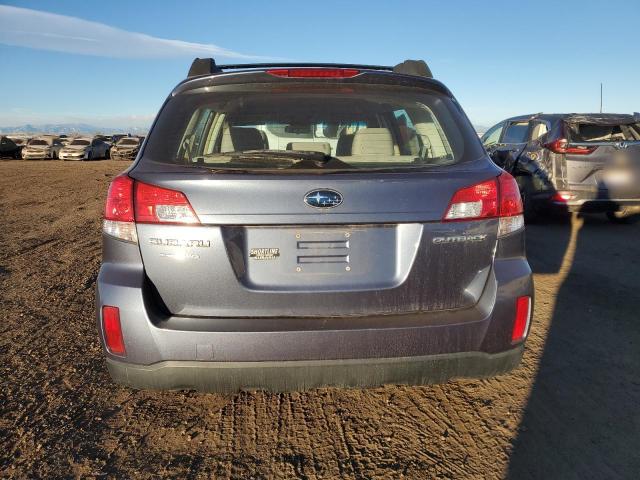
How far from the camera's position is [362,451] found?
2455 mm

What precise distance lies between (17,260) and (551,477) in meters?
6.07

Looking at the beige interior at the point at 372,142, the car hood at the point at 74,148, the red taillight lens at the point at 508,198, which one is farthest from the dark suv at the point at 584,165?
the car hood at the point at 74,148

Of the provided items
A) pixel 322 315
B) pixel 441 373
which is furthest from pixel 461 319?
pixel 322 315

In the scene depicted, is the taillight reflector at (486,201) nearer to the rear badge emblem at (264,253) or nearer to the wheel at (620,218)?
the rear badge emblem at (264,253)

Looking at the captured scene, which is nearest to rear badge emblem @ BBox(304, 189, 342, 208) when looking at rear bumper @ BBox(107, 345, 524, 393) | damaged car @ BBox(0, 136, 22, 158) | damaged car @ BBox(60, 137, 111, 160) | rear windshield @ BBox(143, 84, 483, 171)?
rear windshield @ BBox(143, 84, 483, 171)

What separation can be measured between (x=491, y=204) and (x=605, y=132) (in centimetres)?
685

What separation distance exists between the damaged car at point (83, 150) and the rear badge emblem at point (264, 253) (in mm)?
36852

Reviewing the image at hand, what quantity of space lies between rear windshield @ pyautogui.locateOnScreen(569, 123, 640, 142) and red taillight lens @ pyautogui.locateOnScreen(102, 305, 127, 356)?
719 cm

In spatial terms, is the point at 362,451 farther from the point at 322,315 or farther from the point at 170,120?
the point at 170,120

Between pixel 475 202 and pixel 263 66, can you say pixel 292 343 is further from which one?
pixel 263 66

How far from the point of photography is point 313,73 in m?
2.48

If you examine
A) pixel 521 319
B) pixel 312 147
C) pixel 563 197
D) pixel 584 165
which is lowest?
pixel 563 197

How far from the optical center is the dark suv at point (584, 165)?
7.42 metres

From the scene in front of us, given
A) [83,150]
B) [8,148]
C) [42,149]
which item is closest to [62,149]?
[42,149]
